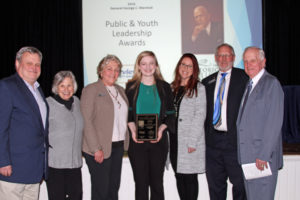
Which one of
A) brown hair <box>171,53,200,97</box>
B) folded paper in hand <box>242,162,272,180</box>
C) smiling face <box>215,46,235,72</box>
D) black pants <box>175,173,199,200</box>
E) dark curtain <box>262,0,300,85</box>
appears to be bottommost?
black pants <box>175,173,199,200</box>

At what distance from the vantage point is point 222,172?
2789mm

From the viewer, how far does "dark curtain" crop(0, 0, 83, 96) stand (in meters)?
5.15

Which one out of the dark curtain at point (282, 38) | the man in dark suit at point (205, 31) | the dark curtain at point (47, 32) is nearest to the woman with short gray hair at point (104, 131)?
the man in dark suit at point (205, 31)

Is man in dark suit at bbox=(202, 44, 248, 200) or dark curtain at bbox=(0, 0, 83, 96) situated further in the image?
dark curtain at bbox=(0, 0, 83, 96)

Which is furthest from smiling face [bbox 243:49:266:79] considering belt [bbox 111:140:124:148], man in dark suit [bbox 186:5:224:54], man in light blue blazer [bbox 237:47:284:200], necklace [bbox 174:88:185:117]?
man in dark suit [bbox 186:5:224:54]

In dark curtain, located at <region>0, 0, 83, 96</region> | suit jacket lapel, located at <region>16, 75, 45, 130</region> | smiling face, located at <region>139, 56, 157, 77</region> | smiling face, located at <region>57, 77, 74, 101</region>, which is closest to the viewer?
suit jacket lapel, located at <region>16, 75, 45, 130</region>

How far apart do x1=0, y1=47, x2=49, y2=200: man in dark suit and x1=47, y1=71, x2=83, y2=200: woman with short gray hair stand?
0.13 m

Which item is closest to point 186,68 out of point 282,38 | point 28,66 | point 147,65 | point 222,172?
point 147,65

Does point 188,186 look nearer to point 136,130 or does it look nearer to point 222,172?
point 222,172

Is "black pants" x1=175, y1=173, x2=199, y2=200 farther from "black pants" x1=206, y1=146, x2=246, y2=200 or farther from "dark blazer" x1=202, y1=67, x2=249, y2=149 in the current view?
"dark blazer" x1=202, y1=67, x2=249, y2=149

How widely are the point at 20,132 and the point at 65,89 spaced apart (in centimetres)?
57

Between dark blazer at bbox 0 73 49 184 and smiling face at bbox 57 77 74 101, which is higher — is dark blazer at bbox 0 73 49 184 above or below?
below

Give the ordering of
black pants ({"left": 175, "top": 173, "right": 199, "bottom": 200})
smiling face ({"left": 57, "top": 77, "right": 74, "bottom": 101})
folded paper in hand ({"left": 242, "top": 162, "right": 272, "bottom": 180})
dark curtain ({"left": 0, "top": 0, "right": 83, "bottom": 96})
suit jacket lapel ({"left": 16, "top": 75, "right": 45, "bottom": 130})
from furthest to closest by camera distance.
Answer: dark curtain ({"left": 0, "top": 0, "right": 83, "bottom": 96}), black pants ({"left": 175, "top": 173, "right": 199, "bottom": 200}), smiling face ({"left": 57, "top": 77, "right": 74, "bottom": 101}), folded paper in hand ({"left": 242, "top": 162, "right": 272, "bottom": 180}), suit jacket lapel ({"left": 16, "top": 75, "right": 45, "bottom": 130})

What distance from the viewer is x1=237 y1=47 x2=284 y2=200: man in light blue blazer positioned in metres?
2.28
